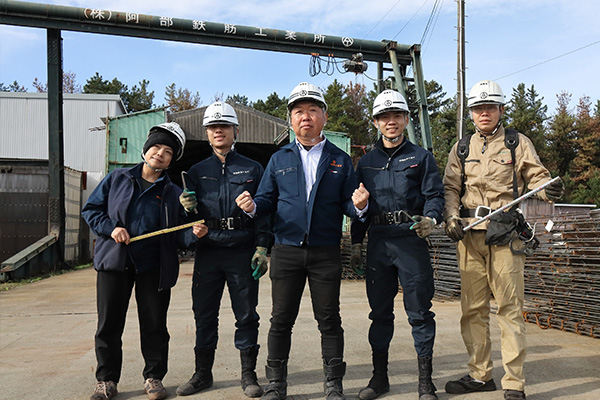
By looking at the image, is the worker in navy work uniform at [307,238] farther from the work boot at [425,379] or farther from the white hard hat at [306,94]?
the work boot at [425,379]

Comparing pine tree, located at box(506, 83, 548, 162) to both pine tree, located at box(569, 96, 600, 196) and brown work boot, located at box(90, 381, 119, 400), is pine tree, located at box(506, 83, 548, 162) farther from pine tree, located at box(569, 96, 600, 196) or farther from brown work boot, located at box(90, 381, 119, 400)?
brown work boot, located at box(90, 381, 119, 400)

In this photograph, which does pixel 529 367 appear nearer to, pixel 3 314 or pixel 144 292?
pixel 144 292

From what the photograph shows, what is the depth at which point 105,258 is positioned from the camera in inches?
142

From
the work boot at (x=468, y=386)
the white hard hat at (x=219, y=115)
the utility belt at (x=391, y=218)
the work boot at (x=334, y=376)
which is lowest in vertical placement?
the work boot at (x=468, y=386)

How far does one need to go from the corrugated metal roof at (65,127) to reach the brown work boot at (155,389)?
2672cm

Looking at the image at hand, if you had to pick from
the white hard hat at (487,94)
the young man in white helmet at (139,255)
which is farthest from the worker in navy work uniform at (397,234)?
the young man in white helmet at (139,255)

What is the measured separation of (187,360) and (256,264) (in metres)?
1.67

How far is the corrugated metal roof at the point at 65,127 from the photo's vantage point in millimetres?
27922

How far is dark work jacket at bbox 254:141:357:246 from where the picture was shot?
11.7 ft

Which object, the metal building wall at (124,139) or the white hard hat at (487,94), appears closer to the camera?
the white hard hat at (487,94)

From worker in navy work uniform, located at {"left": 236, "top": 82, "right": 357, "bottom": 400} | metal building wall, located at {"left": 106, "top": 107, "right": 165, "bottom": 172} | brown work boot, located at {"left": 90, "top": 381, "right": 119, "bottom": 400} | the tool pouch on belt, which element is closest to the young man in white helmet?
brown work boot, located at {"left": 90, "top": 381, "right": 119, "bottom": 400}

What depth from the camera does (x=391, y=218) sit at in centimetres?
371

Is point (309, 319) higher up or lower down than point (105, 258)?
lower down

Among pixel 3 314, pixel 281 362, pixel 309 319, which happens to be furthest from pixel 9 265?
pixel 281 362
